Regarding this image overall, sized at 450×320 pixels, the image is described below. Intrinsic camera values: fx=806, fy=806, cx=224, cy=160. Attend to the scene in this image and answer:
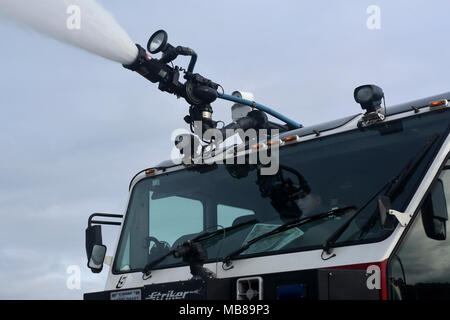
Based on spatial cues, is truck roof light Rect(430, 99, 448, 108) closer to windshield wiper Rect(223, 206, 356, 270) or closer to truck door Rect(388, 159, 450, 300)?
truck door Rect(388, 159, 450, 300)

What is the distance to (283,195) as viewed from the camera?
637cm

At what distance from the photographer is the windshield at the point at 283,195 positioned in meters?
5.81

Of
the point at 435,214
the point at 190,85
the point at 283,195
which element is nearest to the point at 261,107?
the point at 190,85

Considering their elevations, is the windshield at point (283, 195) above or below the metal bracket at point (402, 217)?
above

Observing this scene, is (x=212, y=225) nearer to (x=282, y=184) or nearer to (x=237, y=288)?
(x=282, y=184)

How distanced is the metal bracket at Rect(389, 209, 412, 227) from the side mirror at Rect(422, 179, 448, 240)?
5.5 inches

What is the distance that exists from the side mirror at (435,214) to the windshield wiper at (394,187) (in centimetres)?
22

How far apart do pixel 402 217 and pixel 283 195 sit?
127 cm

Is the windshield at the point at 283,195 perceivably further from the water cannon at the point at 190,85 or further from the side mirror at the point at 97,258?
the water cannon at the point at 190,85

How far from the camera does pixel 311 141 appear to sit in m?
6.57

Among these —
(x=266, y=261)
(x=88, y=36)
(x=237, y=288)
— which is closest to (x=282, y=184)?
(x=266, y=261)

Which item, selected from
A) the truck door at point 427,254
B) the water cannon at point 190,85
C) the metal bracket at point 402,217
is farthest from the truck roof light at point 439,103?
the water cannon at point 190,85

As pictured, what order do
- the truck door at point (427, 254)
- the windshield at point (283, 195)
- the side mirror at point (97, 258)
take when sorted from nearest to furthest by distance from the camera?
1. the truck door at point (427, 254)
2. the windshield at point (283, 195)
3. the side mirror at point (97, 258)

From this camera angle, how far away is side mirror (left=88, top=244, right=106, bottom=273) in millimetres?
7391
